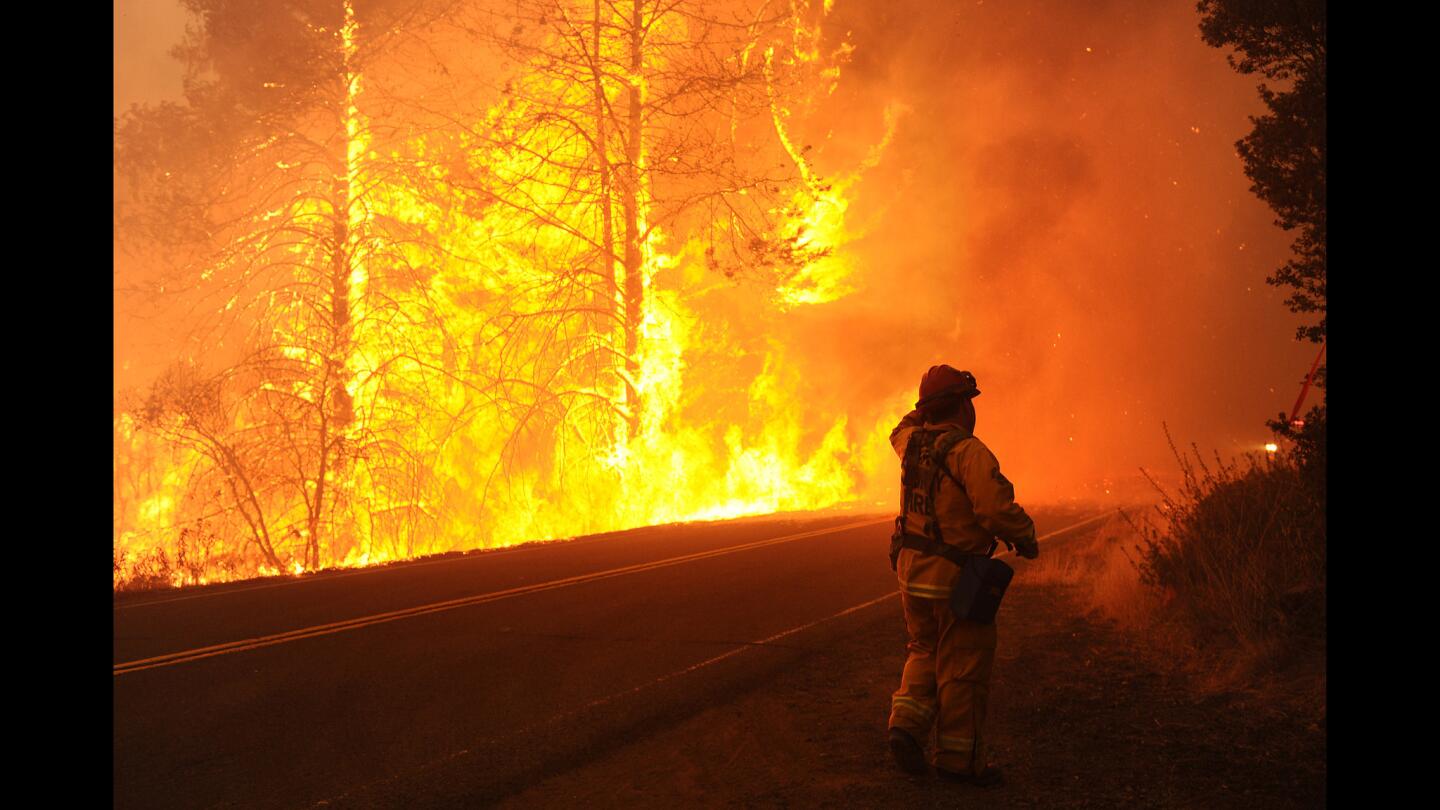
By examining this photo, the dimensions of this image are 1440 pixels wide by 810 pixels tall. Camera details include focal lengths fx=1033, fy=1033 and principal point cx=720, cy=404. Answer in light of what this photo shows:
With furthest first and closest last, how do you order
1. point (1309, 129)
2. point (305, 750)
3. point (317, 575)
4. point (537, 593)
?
1. point (317, 575)
2. point (537, 593)
3. point (1309, 129)
4. point (305, 750)

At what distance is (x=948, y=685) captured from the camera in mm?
5031

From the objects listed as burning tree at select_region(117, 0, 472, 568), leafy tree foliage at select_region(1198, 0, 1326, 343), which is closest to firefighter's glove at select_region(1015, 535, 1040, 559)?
leafy tree foliage at select_region(1198, 0, 1326, 343)

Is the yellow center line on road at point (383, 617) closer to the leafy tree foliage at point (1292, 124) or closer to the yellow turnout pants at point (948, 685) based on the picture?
the yellow turnout pants at point (948, 685)

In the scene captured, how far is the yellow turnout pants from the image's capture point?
4.95m

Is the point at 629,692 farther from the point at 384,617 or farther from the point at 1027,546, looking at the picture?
the point at 384,617

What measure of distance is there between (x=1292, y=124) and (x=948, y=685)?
586cm

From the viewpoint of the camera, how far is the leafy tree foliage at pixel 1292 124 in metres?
7.92

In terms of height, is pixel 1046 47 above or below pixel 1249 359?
above

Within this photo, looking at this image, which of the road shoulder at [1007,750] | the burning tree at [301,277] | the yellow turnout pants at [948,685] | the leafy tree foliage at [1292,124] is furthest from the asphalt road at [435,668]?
the burning tree at [301,277]

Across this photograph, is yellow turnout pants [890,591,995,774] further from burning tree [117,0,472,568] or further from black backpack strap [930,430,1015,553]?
burning tree [117,0,472,568]
